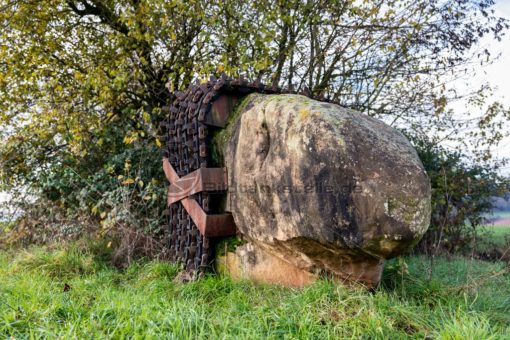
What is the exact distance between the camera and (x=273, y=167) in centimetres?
380

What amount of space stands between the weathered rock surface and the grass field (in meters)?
0.33

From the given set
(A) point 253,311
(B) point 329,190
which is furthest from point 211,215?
(B) point 329,190

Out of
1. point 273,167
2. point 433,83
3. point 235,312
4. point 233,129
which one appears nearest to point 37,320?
point 235,312

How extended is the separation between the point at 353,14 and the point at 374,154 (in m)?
5.15

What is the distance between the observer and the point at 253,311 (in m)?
3.23

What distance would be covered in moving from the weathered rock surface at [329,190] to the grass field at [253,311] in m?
0.33

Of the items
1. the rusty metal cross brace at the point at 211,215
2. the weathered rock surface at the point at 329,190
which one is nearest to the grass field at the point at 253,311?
the weathered rock surface at the point at 329,190

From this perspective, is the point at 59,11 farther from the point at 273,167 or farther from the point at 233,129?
the point at 273,167

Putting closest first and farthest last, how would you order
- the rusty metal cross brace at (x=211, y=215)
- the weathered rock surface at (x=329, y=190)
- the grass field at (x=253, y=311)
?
1. the grass field at (x=253, y=311)
2. the weathered rock surface at (x=329, y=190)
3. the rusty metal cross brace at (x=211, y=215)

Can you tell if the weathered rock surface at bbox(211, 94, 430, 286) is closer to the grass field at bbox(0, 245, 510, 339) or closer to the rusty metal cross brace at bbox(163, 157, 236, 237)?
the grass field at bbox(0, 245, 510, 339)

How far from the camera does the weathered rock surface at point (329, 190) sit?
127 inches

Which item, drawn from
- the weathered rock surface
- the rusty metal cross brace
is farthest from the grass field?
the rusty metal cross brace

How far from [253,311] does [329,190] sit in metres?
1.13

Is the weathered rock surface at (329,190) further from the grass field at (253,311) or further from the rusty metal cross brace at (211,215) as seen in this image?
the rusty metal cross brace at (211,215)
